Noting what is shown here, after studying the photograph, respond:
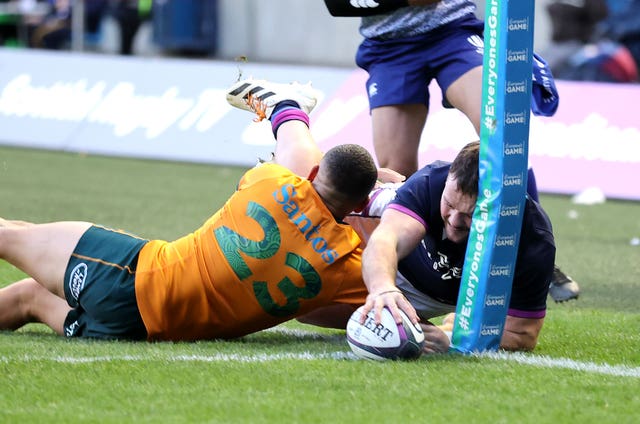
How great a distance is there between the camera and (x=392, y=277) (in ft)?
14.9

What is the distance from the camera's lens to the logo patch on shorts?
4.92 metres

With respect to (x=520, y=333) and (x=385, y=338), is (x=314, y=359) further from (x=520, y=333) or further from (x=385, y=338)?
(x=520, y=333)

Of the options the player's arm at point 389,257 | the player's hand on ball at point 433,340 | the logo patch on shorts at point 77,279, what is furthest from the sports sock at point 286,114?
the player's hand on ball at point 433,340

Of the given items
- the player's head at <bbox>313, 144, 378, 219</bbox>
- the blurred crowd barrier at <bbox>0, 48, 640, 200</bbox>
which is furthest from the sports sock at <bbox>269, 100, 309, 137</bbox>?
the blurred crowd barrier at <bbox>0, 48, 640, 200</bbox>

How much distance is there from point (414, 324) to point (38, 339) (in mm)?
1522

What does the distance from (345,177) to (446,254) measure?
0.53 meters

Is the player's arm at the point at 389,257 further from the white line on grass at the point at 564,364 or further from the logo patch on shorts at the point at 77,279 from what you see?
the logo patch on shorts at the point at 77,279

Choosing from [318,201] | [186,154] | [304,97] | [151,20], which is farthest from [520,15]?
[151,20]

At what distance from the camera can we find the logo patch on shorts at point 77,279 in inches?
194

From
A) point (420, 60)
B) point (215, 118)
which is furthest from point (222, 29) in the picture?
point (420, 60)

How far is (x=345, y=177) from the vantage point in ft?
15.7

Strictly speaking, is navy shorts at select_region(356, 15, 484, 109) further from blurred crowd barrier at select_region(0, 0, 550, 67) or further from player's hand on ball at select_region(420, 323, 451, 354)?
blurred crowd barrier at select_region(0, 0, 550, 67)

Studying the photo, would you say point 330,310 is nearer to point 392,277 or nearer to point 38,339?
point 392,277

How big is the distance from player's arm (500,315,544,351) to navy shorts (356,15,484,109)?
5.70 ft
